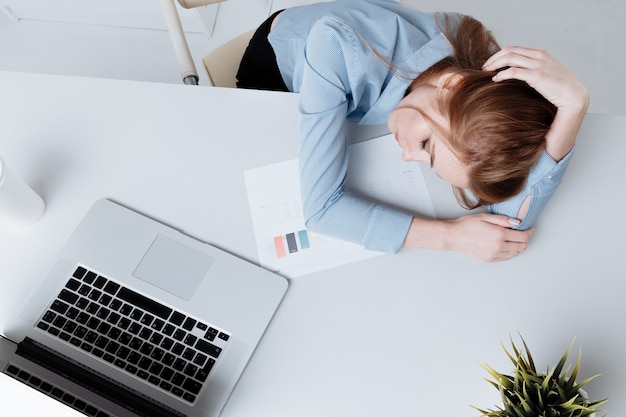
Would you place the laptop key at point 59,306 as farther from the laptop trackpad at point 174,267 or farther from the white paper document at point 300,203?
the white paper document at point 300,203

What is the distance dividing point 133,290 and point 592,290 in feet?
2.58

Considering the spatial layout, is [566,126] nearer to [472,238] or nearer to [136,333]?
[472,238]

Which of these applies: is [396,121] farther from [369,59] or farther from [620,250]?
[620,250]

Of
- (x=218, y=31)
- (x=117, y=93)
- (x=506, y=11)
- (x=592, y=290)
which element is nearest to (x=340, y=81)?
(x=117, y=93)

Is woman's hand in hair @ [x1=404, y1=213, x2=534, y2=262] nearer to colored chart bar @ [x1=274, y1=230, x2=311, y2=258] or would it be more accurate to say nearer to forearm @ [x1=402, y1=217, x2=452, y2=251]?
forearm @ [x1=402, y1=217, x2=452, y2=251]

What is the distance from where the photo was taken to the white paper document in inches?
37.6

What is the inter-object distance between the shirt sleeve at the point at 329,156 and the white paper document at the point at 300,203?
0.03 m

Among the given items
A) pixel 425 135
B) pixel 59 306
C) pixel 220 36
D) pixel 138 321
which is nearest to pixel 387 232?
pixel 425 135

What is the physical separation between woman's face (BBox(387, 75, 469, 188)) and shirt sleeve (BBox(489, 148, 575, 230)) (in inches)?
4.5

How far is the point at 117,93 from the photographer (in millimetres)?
1080

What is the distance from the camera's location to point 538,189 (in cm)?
92

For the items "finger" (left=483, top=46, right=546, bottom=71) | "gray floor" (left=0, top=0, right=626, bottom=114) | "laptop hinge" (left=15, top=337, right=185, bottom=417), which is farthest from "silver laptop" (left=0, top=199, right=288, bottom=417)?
"gray floor" (left=0, top=0, right=626, bottom=114)

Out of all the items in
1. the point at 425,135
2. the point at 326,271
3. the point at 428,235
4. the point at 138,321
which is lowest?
the point at 138,321

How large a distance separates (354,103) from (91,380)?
2.11 feet
